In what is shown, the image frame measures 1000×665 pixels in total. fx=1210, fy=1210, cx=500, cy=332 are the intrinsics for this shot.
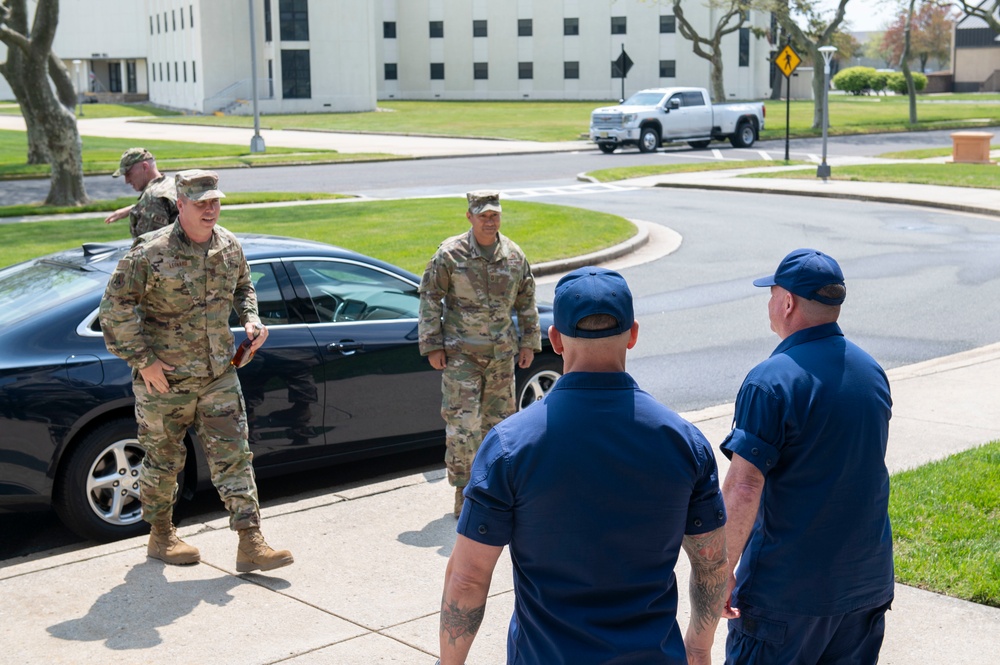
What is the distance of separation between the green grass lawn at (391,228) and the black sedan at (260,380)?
7.25 m

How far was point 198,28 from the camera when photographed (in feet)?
250

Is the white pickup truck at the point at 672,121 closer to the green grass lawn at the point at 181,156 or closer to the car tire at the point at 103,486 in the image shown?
the green grass lawn at the point at 181,156

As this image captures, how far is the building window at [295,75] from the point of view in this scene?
255ft

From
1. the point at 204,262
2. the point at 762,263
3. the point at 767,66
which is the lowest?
the point at 762,263

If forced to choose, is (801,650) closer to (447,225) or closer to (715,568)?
(715,568)

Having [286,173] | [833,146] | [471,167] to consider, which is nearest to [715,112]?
[833,146]

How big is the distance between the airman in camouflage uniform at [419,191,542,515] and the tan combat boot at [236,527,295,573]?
1.11 meters

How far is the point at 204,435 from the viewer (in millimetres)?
5941

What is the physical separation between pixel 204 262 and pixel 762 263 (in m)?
12.3

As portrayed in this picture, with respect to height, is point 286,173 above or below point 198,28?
below

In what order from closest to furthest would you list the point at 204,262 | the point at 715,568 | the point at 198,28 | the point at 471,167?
the point at 715,568 < the point at 204,262 < the point at 471,167 < the point at 198,28

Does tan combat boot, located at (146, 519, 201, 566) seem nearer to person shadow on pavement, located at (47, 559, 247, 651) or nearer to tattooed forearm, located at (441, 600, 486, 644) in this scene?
person shadow on pavement, located at (47, 559, 247, 651)

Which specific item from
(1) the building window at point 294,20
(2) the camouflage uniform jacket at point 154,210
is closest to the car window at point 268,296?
(2) the camouflage uniform jacket at point 154,210

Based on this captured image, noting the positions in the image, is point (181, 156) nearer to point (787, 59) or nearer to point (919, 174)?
point (787, 59)
